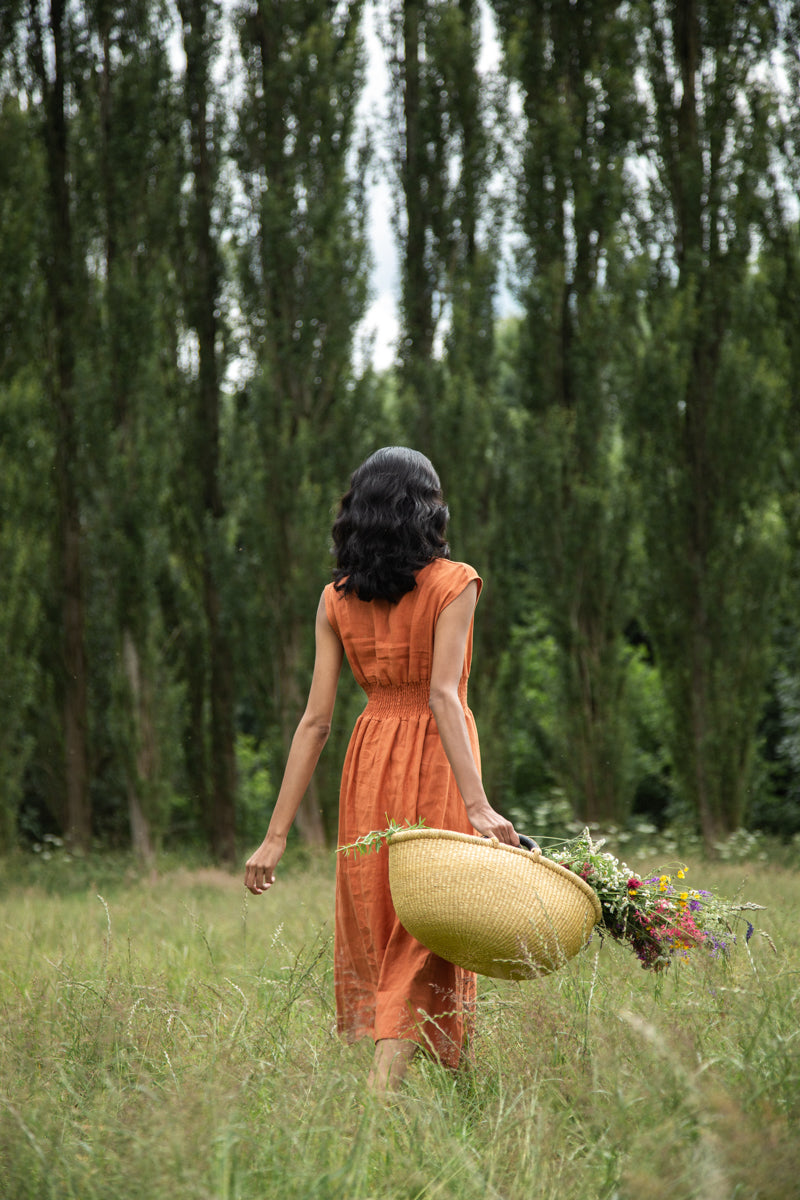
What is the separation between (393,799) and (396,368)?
33.5 feet

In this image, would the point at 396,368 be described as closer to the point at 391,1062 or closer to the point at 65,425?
the point at 65,425

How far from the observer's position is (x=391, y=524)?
2.85 metres

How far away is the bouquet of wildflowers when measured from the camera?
2873 mm

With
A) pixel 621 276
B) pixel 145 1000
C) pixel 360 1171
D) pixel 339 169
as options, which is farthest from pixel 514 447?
pixel 360 1171

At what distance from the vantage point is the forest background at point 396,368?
10.7 m

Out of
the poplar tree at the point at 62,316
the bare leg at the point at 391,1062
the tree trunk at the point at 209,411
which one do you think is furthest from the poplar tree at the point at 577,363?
the bare leg at the point at 391,1062

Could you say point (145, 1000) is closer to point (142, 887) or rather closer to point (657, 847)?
point (142, 887)

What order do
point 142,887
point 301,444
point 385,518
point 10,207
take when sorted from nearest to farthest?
point 385,518 → point 142,887 → point 10,207 → point 301,444

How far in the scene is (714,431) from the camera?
35.4 ft

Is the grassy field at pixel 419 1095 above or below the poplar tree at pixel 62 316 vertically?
below

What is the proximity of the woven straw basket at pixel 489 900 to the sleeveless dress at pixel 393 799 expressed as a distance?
0.28 meters

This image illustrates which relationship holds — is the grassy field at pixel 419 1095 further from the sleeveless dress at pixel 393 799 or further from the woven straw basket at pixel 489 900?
the woven straw basket at pixel 489 900

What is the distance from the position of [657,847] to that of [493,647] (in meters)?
2.80

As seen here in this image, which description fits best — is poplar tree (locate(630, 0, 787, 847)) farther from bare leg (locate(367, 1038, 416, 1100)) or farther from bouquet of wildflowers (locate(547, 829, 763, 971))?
bare leg (locate(367, 1038, 416, 1100))
